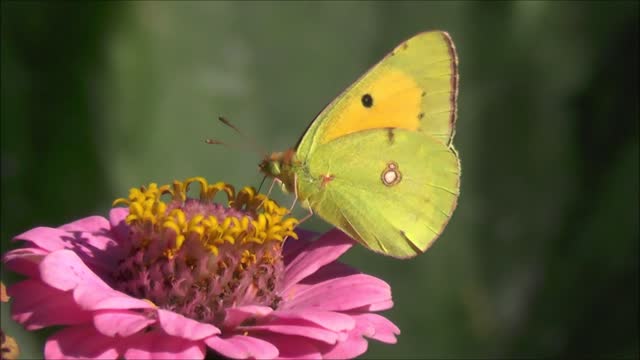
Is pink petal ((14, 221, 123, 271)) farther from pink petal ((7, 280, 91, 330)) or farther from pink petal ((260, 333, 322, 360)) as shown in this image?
pink petal ((260, 333, 322, 360))

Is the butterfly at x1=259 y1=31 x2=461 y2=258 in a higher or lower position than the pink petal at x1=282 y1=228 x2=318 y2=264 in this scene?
higher

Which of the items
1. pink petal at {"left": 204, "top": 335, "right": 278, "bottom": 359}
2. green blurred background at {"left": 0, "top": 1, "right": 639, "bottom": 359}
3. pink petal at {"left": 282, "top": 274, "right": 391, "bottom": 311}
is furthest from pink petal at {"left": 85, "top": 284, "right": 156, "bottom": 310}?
green blurred background at {"left": 0, "top": 1, "right": 639, "bottom": 359}

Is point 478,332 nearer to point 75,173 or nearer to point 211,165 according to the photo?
point 211,165

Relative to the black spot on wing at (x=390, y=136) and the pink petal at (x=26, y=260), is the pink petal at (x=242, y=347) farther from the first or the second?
the black spot on wing at (x=390, y=136)

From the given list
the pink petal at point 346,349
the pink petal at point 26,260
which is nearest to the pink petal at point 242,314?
the pink petal at point 346,349

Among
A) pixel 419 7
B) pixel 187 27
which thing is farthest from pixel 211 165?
pixel 419 7

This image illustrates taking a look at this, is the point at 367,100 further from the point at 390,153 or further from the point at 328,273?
the point at 328,273
